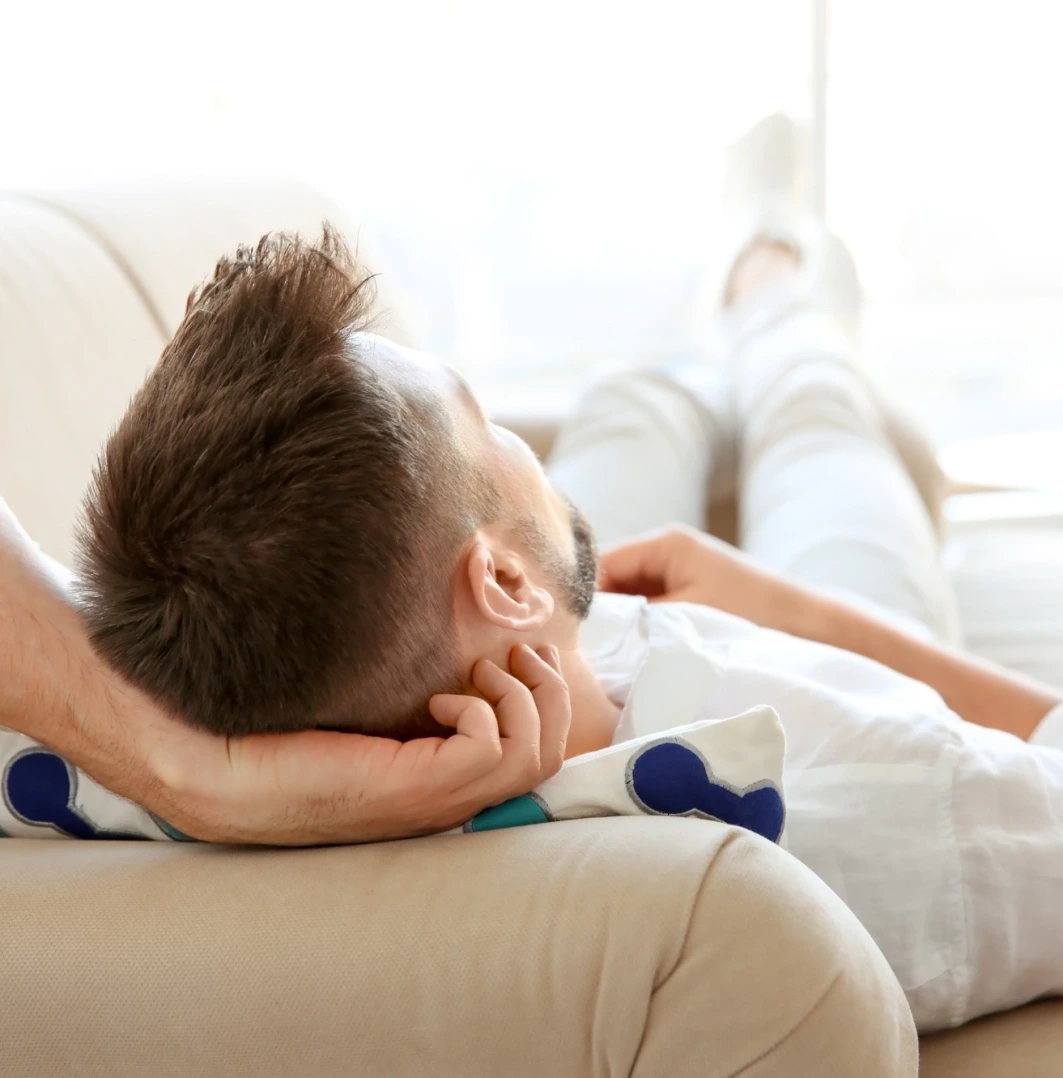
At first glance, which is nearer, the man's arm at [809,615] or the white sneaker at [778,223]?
the man's arm at [809,615]

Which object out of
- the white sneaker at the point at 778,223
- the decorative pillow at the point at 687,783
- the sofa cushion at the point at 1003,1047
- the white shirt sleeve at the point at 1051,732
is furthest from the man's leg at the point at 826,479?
the decorative pillow at the point at 687,783

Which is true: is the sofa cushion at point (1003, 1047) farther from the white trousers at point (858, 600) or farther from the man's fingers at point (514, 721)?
the man's fingers at point (514, 721)

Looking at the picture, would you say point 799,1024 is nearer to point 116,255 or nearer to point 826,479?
point 116,255

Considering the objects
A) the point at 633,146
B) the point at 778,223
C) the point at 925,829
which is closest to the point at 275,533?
the point at 925,829

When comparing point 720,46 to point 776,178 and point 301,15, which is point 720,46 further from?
point 301,15

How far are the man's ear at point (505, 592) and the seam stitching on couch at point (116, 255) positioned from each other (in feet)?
2.22

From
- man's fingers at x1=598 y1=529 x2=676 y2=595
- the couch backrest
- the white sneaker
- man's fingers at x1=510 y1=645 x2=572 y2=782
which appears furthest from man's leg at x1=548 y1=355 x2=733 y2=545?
man's fingers at x1=510 y1=645 x2=572 y2=782

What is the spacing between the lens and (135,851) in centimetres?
70

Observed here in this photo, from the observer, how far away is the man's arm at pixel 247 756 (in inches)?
26.4

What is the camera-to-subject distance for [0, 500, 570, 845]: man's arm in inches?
26.4

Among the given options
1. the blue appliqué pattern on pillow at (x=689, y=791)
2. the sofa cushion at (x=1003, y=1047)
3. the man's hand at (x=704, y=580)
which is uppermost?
the blue appliqué pattern on pillow at (x=689, y=791)

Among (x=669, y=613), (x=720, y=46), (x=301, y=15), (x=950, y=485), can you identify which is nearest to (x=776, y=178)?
(x=720, y=46)

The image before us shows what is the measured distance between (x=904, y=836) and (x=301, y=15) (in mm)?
3372

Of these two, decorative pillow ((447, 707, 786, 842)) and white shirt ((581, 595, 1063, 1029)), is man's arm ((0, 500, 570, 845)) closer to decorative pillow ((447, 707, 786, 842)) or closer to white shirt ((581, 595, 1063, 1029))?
decorative pillow ((447, 707, 786, 842))
